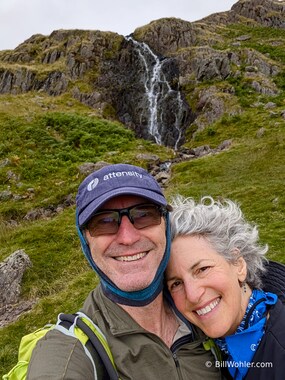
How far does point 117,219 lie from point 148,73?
58954 millimetres

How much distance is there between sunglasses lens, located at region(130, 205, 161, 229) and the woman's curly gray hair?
15.6 inches

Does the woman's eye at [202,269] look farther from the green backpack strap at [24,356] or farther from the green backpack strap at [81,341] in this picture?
the green backpack strap at [24,356]

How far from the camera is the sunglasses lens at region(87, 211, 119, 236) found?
3254 mm

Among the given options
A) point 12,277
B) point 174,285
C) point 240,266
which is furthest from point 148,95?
point 174,285

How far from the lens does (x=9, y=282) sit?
13.3 metres

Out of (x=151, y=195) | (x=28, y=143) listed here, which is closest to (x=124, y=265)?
(x=151, y=195)

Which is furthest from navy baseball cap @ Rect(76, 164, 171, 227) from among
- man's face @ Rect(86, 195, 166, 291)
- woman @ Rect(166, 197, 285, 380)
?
woman @ Rect(166, 197, 285, 380)

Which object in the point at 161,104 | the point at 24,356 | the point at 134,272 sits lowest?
the point at 161,104

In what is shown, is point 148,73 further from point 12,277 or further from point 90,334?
point 90,334

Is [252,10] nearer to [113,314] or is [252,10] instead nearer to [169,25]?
[169,25]

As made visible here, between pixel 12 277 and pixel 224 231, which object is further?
pixel 12 277

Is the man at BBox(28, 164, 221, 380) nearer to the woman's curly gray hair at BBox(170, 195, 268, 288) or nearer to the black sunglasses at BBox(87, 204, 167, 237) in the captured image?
the black sunglasses at BBox(87, 204, 167, 237)

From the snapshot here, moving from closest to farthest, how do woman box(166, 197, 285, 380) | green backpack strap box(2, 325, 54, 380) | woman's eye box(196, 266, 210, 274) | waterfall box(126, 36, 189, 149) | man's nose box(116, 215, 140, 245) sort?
green backpack strap box(2, 325, 54, 380) → woman box(166, 197, 285, 380) → man's nose box(116, 215, 140, 245) → woman's eye box(196, 266, 210, 274) → waterfall box(126, 36, 189, 149)

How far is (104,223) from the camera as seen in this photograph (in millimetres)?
3264
